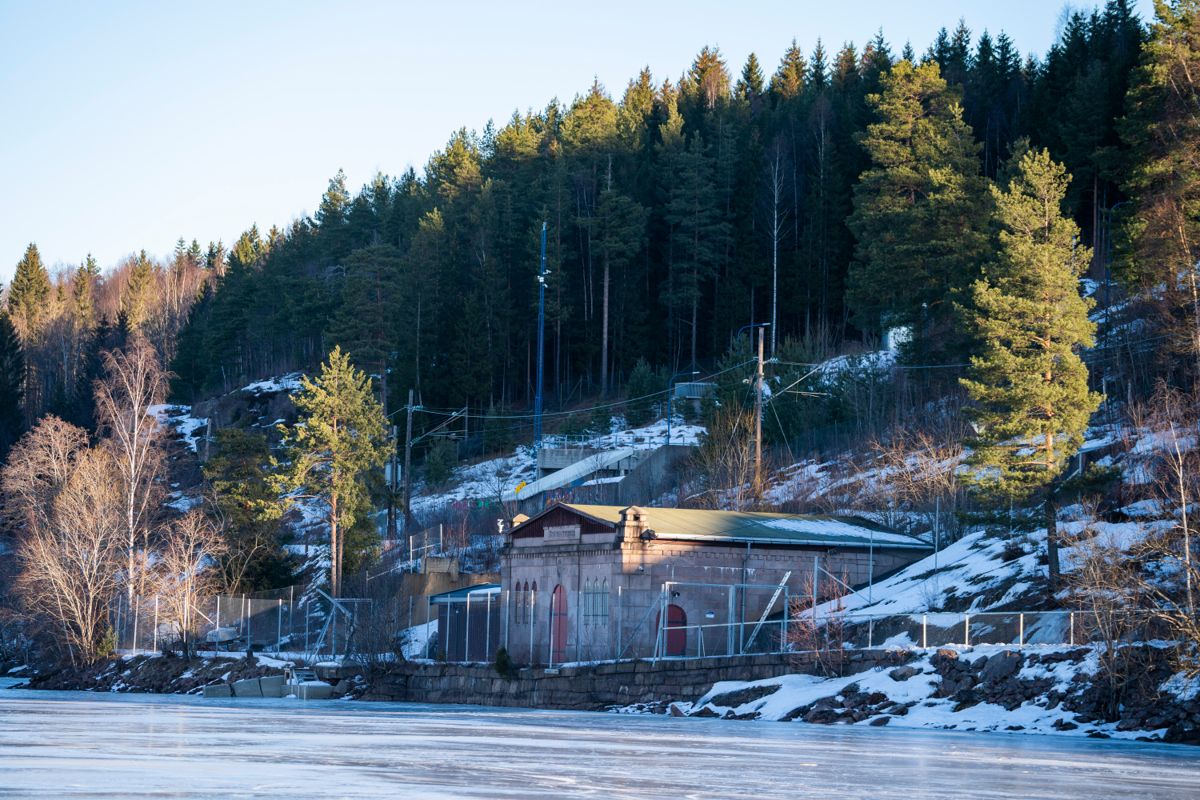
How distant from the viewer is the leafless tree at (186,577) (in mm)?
60000

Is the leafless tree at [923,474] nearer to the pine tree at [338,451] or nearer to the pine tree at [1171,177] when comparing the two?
the pine tree at [1171,177]

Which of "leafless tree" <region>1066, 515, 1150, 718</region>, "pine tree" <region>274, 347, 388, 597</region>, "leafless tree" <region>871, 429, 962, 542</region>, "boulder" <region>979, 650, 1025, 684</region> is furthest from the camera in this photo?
"pine tree" <region>274, 347, 388, 597</region>

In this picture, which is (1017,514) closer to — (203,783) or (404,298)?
(203,783)

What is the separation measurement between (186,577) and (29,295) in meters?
110

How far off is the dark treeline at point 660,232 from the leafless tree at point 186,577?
36.1m

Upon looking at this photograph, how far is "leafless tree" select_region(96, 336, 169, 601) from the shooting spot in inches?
2457

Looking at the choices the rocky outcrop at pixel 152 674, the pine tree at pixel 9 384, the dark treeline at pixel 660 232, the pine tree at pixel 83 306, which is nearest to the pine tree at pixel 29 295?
the pine tree at pixel 83 306

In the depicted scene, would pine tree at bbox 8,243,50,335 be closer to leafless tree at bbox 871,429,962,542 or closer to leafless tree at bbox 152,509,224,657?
leafless tree at bbox 152,509,224,657

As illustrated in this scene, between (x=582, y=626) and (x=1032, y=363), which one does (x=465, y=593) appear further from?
(x=1032, y=363)

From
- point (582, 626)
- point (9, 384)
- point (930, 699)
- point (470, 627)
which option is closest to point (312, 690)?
point (470, 627)

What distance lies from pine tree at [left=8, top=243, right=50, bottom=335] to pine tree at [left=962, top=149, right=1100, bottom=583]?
132 m

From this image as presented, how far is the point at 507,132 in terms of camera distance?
127500 mm

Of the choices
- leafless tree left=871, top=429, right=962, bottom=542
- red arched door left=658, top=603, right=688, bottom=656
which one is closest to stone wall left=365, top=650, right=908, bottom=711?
red arched door left=658, top=603, right=688, bottom=656

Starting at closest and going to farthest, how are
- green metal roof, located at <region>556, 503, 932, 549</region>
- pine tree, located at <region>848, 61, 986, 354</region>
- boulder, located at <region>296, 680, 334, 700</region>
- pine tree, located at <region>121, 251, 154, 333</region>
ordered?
green metal roof, located at <region>556, 503, 932, 549</region>
boulder, located at <region>296, 680, 334, 700</region>
pine tree, located at <region>848, 61, 986, 354</region>
pine tree, located at <region>121, 251, 154, 333</region>
